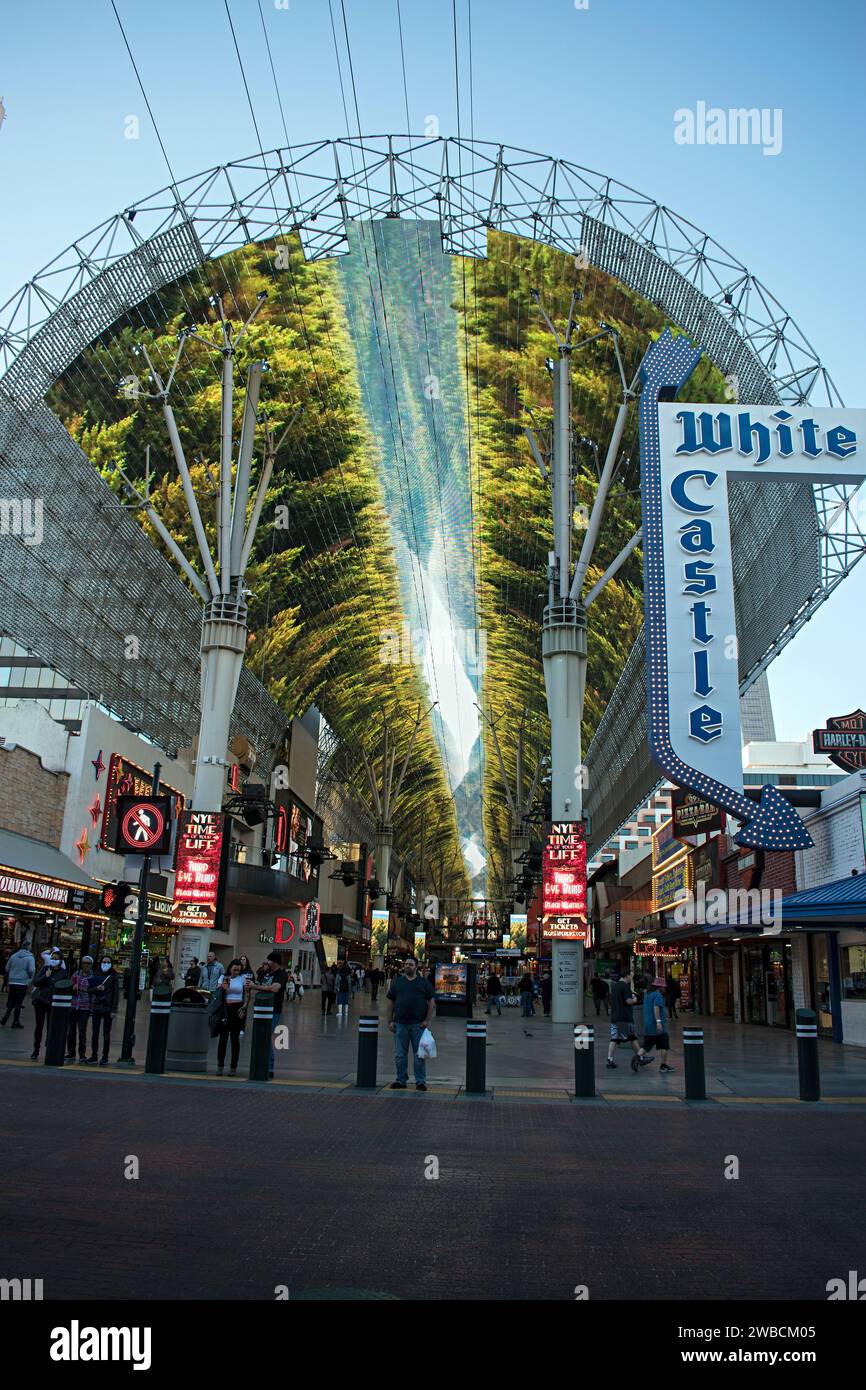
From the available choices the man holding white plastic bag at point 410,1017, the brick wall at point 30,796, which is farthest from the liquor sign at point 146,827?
the brick wall at point 30,796

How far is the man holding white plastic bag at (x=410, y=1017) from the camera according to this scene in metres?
14.4

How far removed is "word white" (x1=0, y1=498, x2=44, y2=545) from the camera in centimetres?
3089

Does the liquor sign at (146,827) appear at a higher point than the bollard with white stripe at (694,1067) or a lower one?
higher

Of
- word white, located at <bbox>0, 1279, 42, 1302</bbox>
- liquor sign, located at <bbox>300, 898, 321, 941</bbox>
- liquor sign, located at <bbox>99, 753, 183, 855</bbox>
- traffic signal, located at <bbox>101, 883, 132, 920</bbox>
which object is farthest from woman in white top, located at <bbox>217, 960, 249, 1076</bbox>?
liquor sign, located at <bbox>300, 898, 321, 941</bbox>

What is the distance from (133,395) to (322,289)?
8584 mm

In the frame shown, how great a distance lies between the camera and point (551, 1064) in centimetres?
1902

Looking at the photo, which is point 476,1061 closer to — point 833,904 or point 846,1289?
point 846,1289

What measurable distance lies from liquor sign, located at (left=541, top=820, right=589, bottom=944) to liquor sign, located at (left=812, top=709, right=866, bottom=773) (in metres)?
8.42

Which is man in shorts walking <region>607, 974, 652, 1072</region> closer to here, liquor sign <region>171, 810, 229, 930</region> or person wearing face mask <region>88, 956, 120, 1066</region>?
person wearing face mask <region>88, 956, 120, 1066</region>

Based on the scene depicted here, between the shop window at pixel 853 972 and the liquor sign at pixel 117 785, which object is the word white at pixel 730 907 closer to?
the shop window at pixel 853 972

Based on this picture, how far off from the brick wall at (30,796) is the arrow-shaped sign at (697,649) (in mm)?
16745

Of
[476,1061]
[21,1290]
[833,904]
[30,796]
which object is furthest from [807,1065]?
[30,796]

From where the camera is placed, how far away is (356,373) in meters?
42.3

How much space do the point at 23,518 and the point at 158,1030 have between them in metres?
21.7
